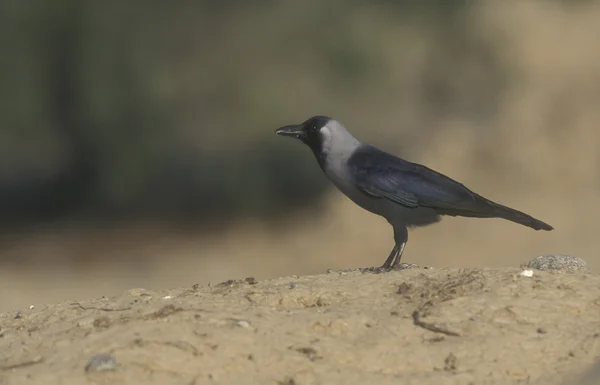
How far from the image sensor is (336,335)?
5379mm

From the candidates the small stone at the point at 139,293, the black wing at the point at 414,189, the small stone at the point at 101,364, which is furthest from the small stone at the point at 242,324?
the black wing at the point at 414,189

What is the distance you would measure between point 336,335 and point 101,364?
1.10 meters

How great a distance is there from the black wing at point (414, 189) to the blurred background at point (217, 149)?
25.5ft

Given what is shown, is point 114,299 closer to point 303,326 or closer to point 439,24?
point 303,326

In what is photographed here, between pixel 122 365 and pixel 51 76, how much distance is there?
40.7ft

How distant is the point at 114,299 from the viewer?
654 centimetres

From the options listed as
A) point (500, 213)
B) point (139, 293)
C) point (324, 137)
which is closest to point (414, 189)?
point (500, 213)

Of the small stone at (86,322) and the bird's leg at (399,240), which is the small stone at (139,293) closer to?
the small stone at (86,322)

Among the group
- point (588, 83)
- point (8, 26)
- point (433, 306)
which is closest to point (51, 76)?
point (8, 26)

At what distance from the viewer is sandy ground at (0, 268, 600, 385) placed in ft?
16.4

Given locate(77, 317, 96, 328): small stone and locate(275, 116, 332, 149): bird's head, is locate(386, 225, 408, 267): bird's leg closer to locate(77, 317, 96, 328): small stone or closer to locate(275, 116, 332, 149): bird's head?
locate(275, 116, 332, 149): bird's head

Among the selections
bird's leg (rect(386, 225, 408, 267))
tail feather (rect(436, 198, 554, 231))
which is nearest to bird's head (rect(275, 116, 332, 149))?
bird's leg (rect(386, 225, 408, 267))

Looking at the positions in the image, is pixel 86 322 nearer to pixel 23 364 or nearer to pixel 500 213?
pixel 23 364

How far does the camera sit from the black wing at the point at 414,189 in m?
7.27
